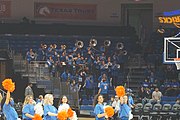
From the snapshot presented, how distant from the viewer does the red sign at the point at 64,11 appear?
114ft

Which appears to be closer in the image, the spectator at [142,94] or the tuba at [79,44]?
the spectator at [142,94]

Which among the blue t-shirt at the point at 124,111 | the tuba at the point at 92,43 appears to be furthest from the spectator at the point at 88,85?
the blue t-shirt at the point at 124,111

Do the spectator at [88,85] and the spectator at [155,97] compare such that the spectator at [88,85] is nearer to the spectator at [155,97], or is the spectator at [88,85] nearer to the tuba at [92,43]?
the spectator at [155,97]

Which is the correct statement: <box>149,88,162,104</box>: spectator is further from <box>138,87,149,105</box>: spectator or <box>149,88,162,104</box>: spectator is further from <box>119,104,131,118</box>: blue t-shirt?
<box>119,104,131,118</box>: blue t-shirt

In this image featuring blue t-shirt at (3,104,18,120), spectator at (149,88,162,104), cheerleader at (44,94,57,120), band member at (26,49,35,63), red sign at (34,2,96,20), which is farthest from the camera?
red sign at (34,2,96,20)

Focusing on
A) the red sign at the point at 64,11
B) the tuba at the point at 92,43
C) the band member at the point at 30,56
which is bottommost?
the band member at the point at 30,56

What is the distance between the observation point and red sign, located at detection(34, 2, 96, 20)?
3469cm

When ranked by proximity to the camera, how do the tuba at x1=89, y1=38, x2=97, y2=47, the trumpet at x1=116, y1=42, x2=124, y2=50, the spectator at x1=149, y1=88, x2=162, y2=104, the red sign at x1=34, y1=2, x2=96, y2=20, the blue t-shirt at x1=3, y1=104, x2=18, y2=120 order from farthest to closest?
the red sign at x1=34, y1=2, x2=96, y2=20 → the trumpet at x1=116, y1=42, x2=124, y2=50 → the tuba at x1=89, y1=38, x2=97, y2=47 → the spectator at x1=149, y1=88, x2=162, y2=104 → the blue t-shirt at x1=3, y1=104, x2=18, y2=120

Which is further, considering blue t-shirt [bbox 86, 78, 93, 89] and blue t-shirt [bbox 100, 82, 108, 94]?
blue t-shirt [bbox 86, 78, 93, 89]

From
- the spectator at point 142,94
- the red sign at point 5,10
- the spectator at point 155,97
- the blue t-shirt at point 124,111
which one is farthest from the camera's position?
the red sign at point 5,10

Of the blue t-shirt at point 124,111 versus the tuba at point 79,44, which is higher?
the tuba at point 79,44

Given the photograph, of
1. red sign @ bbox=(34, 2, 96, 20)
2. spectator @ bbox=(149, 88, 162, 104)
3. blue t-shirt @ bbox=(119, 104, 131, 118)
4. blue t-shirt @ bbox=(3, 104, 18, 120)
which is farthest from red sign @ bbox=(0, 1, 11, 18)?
blue t-shirt @ bbox=(3, 104, 18, 120)

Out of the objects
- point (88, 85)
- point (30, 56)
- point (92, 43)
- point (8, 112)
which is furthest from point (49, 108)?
point (92, 43)

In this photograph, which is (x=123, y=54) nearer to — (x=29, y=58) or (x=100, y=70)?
(x=100, y=70)
